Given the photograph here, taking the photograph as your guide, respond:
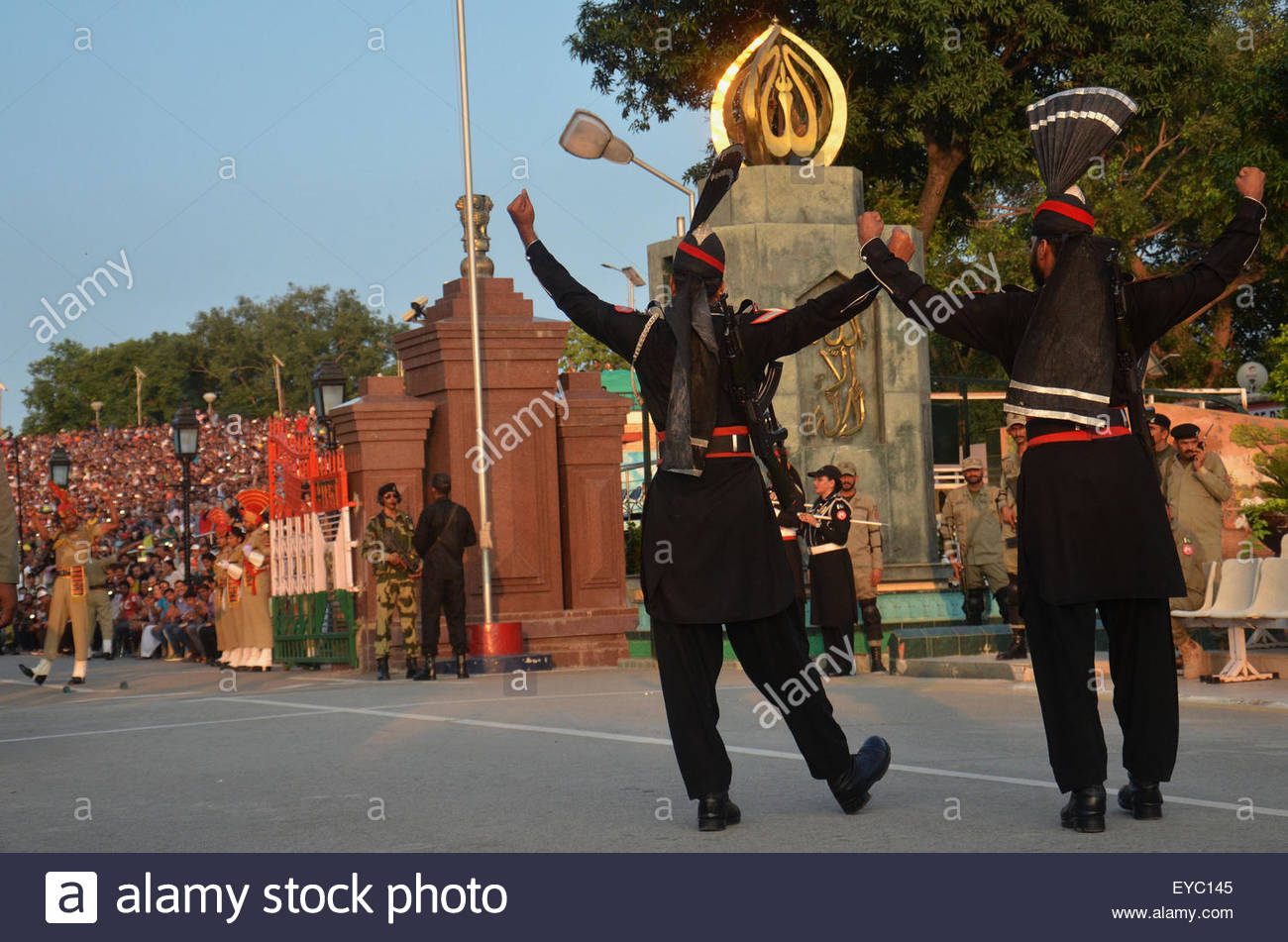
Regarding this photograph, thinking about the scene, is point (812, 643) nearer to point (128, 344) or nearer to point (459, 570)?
point (459, 570)

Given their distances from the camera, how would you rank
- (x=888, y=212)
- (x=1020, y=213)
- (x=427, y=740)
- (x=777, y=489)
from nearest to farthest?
1. (x=777, y=489)
2. (x=427, y=740)
3. (x=888, y=212)
4. (x=1020, y=213)

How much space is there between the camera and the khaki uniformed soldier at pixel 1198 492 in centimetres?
1220

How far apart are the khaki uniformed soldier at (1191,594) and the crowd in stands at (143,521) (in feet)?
53.1

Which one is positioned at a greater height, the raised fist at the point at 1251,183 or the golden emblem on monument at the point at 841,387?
the golden emblem on monument at the point at 841,387

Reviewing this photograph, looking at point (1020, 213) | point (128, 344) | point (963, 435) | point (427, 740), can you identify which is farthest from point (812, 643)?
point (128, 344)

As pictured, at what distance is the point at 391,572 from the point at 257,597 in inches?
168

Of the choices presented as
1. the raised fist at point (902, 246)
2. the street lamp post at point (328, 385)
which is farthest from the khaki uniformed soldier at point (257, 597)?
the raised fist at point (902, 246)

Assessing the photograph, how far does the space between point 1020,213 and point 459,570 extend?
2723 cm

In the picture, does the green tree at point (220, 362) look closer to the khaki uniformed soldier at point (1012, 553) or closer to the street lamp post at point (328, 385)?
the street lamp post at point (328, 385)

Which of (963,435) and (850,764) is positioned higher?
(963,435)

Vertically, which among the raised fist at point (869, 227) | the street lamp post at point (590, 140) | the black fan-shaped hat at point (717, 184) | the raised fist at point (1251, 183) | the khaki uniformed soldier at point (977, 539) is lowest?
the khaki uniformed soldier at point (977, 539)

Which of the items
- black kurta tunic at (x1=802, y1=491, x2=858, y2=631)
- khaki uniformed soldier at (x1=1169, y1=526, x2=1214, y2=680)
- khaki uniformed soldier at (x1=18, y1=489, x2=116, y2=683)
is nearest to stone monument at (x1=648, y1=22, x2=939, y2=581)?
black kurta tunic at (x1=802, y1=491, x2=858, y2=631)

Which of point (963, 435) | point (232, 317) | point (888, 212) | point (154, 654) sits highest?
point (232, 317)

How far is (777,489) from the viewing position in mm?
7391
